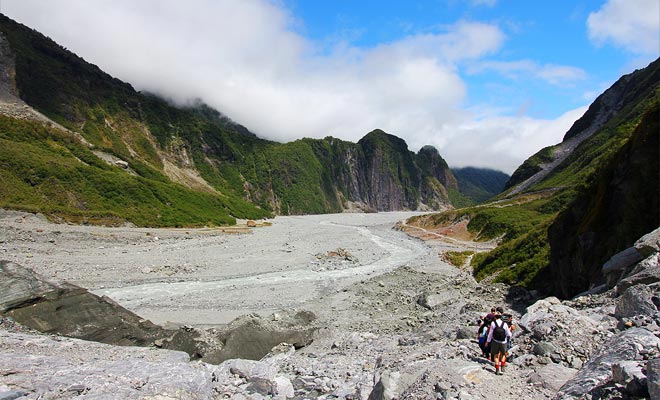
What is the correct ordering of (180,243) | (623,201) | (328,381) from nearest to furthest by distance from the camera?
(328,381) < (623,201) < (180,243)

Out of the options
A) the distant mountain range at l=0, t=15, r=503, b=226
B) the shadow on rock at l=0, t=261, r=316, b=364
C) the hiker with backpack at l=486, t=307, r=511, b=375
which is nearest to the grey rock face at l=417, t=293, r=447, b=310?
the shadow on rock at l=0, t=261, r=316, b=364

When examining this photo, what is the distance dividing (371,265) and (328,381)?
107ft

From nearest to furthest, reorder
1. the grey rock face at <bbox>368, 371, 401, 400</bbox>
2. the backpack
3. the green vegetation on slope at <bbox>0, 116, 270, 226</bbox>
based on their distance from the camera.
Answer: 1. the grey rock face at <bbox>368, 371, 401, 400</bbox>
2. the backpack
3. the green vegetation on slope at <bbox>0, 116, 270, 226</bbox>

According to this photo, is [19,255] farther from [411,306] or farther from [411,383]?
[411,383]

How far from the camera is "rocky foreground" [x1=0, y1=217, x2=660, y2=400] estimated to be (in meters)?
8.46

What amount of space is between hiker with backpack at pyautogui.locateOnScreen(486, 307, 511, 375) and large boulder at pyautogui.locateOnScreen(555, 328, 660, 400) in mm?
2315

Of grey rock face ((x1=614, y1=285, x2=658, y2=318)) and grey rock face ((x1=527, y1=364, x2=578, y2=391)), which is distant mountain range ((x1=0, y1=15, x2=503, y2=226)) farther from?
grey rock face ((x1=614, y1=285, x2=658, y2=318))

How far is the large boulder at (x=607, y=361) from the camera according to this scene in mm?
6855

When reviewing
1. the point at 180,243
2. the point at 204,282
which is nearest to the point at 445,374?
the point at 204,282

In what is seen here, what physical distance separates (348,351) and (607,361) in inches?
450

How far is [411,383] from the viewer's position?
932 cm

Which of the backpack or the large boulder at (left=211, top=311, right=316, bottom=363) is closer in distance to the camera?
the backpack


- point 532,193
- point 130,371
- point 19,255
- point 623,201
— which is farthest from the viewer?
point 532,193

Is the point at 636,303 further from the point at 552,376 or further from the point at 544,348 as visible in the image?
the point at 552,376
